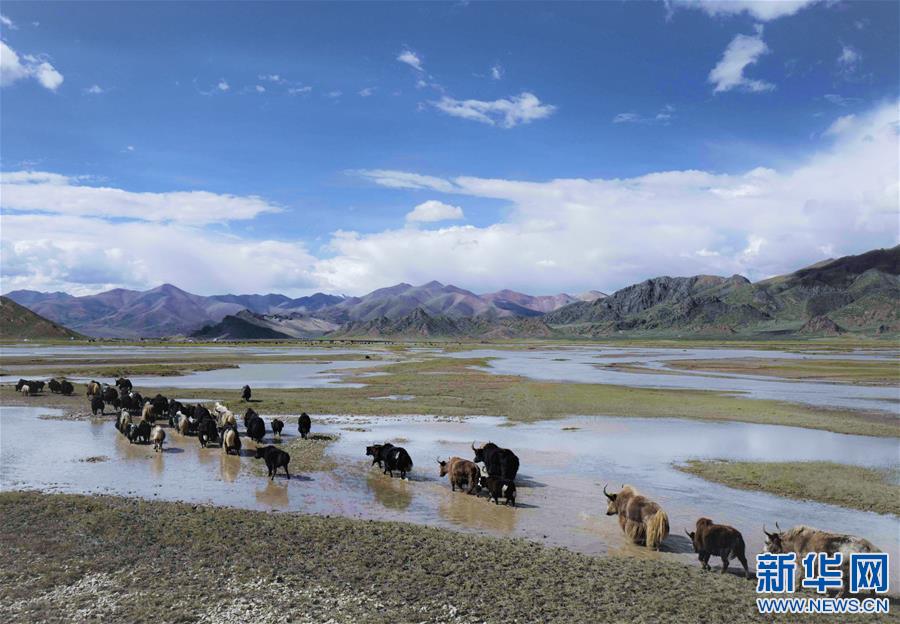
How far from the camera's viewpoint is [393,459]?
18516mm

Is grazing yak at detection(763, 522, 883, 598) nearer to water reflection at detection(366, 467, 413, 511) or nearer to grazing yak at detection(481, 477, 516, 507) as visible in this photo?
grazing yak at detection(481, 477, 516, 507)

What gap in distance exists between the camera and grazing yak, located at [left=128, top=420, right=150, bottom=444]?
23141 mm

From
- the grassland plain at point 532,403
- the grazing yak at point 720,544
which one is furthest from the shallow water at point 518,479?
the grassland plain at point 532,403

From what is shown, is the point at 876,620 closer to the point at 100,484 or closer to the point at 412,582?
the point at 412,582

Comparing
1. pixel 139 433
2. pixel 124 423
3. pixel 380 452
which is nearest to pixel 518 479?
pixel 380 452

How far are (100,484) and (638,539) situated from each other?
15348 millimetres

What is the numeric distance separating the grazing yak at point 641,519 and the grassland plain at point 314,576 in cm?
93

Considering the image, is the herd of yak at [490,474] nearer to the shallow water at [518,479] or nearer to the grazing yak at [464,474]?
the grazing yak at [464,474]

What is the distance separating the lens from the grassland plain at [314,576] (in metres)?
9.14

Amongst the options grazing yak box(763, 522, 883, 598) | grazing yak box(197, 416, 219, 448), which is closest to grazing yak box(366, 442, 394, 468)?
grazing yak box(197, 416, 219, 448)

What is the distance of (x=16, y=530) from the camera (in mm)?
12516

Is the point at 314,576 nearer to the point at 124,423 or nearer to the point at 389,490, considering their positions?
the point at 389,490

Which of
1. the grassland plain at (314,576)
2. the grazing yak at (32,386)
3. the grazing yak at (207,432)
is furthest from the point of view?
the grazing yak at (32,386)

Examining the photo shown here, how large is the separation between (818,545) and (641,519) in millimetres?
3453
